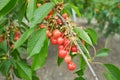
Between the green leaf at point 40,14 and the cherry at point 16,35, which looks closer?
the green leaf at point 40,14

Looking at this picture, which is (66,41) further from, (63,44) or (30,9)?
(30,9)

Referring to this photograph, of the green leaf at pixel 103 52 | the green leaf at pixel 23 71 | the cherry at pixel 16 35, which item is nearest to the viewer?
the green leaf at pixel 103 52

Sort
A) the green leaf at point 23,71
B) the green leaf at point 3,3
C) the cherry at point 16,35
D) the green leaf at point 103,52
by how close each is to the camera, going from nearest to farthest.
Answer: the green leaf at point 3,3 < the green leaf at point 103,52 < the green leaf at point 23,71 < the cherry at point 16,35

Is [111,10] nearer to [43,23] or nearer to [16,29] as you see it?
[16,29]

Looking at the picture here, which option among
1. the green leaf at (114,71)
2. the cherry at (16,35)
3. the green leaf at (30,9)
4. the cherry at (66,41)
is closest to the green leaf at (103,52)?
the green leaf at (114,71)

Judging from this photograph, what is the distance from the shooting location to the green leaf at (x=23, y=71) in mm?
1365

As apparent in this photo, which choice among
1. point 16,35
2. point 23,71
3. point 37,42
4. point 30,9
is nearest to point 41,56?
point 37,42

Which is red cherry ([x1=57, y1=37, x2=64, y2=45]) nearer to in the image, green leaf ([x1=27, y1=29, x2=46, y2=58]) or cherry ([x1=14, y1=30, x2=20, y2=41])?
green leaf ([x1=27, y1=29, x2=46, y2=58])

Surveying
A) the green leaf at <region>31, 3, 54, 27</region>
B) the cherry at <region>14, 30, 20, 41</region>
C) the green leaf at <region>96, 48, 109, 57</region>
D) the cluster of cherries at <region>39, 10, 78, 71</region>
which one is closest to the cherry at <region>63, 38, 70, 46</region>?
the cluster of cherries at <region>39, 10, 78, 71</region>

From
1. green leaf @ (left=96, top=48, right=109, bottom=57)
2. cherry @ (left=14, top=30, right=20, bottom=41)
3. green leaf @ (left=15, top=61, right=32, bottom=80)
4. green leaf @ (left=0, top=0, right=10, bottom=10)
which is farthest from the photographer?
cherry @ (left=14, top=30, right=20, bottom=41)

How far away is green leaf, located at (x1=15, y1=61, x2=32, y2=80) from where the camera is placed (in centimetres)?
137

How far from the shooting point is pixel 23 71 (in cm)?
141

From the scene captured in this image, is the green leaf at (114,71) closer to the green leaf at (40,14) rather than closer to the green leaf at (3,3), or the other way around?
the green leaf at (40,14)

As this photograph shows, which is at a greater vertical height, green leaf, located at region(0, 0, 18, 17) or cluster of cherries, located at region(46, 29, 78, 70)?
green leaf, located at region(0, 0, 18, 17)
